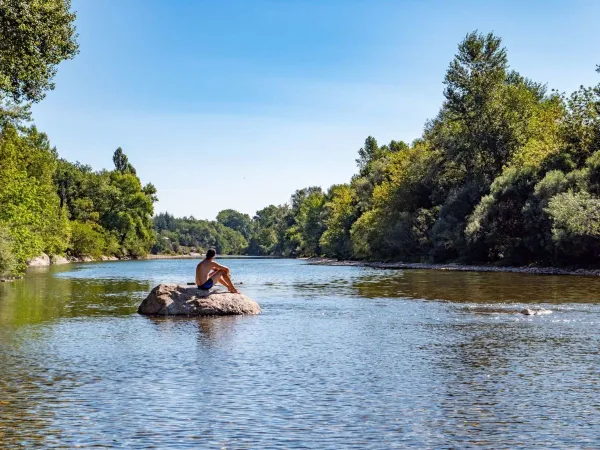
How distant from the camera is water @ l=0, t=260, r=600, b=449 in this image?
1142 centimetres

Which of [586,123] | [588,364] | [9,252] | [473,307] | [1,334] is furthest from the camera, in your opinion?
[586,123]

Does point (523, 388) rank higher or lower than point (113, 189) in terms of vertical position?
lower

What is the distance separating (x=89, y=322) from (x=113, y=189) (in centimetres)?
14388

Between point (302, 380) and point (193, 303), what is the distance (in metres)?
14.0

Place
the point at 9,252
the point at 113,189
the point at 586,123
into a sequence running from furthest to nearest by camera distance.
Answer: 1. the point at 113,189
2. the point at 586,123
3. the point at 9,252

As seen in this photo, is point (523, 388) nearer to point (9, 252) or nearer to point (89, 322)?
point (89, 322)

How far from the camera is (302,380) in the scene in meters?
15.8

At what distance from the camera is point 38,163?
102 m

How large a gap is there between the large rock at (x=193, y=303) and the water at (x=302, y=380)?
50.5 inches

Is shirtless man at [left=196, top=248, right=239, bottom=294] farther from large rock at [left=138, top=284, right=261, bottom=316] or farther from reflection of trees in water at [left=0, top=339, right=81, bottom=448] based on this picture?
reflection of trees in water at [left=0, top=339, right=81, bottom=448]

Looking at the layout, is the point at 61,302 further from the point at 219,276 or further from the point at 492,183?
the point at 492,183

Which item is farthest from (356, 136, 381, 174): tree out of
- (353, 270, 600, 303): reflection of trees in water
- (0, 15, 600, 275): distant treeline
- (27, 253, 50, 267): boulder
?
(353, 270, 600, 303): reflection of trees in water

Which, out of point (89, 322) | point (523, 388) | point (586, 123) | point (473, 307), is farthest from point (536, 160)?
point (523, 388)

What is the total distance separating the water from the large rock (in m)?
1.28
